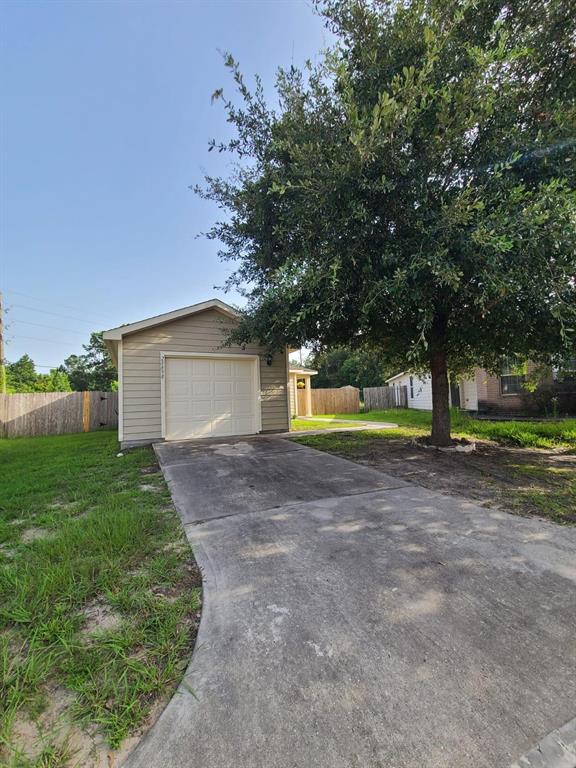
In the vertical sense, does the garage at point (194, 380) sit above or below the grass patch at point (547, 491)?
above

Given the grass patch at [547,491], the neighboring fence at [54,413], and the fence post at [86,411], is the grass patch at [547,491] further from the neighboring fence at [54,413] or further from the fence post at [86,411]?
the fence post at [86,411]

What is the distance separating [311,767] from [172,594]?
1.24m

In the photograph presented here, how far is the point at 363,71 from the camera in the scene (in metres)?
4.58

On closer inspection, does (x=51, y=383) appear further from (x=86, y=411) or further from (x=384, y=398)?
(x=384, y=398)

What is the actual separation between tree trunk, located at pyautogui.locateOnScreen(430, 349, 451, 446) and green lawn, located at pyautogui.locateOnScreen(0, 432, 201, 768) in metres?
5.10

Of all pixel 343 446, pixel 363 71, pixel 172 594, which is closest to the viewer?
pixel 172 594

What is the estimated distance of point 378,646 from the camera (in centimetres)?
162

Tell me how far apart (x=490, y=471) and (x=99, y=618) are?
16.2ft

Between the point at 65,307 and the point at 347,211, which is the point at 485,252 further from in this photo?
the point at 65,307

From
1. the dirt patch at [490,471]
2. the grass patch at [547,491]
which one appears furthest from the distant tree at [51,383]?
the grass patch at [547,491]

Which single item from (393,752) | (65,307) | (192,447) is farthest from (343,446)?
(65,307)

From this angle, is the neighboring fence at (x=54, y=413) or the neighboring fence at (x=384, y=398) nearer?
the neighboring fence at (x=54, y=413)

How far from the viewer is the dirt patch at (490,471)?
3594 mm

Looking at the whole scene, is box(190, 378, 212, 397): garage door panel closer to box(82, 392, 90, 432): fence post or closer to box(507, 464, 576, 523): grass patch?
box(507, 464, 576, 523): grass patch
